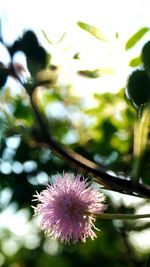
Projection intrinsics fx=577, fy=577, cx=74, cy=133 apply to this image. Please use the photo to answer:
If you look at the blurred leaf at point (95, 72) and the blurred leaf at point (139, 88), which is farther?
the blurred leaf at point (95, 72)

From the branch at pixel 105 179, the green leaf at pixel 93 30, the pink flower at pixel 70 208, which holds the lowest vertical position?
the pink flower at pixel 70 208

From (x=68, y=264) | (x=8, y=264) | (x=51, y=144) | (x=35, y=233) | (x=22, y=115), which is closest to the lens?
(x=51, y=144)

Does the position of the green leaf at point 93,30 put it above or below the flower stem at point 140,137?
above

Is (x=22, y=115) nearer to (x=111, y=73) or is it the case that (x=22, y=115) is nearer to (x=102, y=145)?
(x=102, y=145)

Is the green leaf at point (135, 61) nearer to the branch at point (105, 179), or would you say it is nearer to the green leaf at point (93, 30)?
the green leaf at point (93, 30)

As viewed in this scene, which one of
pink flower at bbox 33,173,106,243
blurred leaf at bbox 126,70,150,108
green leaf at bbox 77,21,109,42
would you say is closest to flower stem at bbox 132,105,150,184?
blurred leaf at bbox 126,70,150,108

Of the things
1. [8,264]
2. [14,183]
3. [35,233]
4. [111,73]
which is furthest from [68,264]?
[111,73]

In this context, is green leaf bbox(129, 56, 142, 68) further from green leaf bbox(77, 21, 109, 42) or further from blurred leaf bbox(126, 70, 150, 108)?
blurred leaf bbox(126, 70, 150, 108)

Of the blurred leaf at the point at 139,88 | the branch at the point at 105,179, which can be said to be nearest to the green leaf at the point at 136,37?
the blurred leaf at the point at 139,88

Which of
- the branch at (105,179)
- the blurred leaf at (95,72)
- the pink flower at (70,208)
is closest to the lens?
the branch at (105,179)
